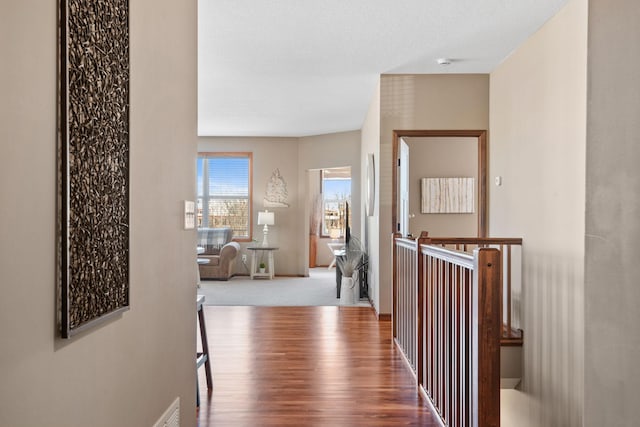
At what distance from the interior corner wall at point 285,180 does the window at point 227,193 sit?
163mm

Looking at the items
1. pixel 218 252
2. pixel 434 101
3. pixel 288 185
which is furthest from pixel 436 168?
pixel 218 252

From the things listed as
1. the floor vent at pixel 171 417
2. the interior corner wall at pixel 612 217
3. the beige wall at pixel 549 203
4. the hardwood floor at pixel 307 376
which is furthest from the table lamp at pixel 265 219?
the interior corner wall at pixel 612 217

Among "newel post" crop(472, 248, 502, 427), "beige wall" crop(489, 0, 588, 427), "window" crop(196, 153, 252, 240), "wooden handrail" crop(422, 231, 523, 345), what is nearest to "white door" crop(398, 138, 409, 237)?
"beige wall" crop(489, 0, 588, 427)

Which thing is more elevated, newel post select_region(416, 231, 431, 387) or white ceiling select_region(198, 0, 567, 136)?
white ceiling select_region(198, 0, 567, 136)

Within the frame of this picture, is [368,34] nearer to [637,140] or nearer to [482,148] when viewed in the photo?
[482,148]

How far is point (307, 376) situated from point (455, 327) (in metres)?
1.42

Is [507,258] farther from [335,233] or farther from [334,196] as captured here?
[334,196]

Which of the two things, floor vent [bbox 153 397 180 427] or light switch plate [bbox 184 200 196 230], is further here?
light switch plate [bbox 184 200 196 230]

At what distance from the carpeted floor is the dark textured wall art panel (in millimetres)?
5287

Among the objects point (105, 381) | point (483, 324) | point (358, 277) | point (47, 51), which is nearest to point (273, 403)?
point (483, 324)

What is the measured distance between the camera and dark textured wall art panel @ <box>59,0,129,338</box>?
3.74 feet

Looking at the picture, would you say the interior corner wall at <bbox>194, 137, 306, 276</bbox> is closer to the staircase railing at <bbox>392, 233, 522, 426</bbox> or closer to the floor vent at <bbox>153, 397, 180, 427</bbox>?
the staircase railing at <bbox>392, 233, 522, 426</bbox>

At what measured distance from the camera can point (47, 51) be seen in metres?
1.08

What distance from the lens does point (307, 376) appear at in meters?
3.63
